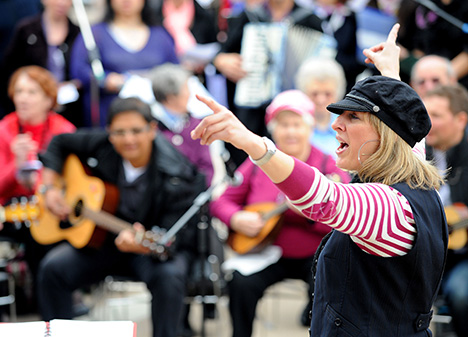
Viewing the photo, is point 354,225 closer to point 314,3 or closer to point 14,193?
point 14,193

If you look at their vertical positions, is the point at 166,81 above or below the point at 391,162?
above

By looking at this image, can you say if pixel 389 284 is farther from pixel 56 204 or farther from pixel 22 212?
pixel 22 212

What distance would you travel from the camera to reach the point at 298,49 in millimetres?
5238

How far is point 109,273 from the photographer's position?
4.05 m

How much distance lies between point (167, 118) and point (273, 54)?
3.19 feet

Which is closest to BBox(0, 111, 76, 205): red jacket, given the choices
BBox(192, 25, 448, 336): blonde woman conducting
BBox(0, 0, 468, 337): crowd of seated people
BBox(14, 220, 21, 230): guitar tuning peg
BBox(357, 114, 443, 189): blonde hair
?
BBox(0, 0, 468, 337): crowd of seated people

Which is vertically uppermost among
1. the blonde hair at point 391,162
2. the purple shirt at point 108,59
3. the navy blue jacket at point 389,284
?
the purple shirt at point 108,59

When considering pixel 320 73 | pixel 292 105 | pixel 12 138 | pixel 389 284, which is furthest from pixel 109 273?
pixel 389 284

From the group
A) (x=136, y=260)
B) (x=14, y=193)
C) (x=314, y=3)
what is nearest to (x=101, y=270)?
(x=136, y=260)

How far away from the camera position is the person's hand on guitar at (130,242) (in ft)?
12.5

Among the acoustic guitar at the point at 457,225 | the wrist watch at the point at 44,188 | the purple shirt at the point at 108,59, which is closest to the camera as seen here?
the acoustic guitar at the point at 457,225

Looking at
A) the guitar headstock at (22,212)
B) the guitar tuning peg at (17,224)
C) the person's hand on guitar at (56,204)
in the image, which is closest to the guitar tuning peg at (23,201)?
the guitar headstock at (22,212)

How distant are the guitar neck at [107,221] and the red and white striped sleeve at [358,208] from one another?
7.15 feet

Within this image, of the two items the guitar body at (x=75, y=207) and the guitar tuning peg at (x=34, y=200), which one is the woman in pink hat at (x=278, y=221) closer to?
the guitar body at (x=75, y=207)
